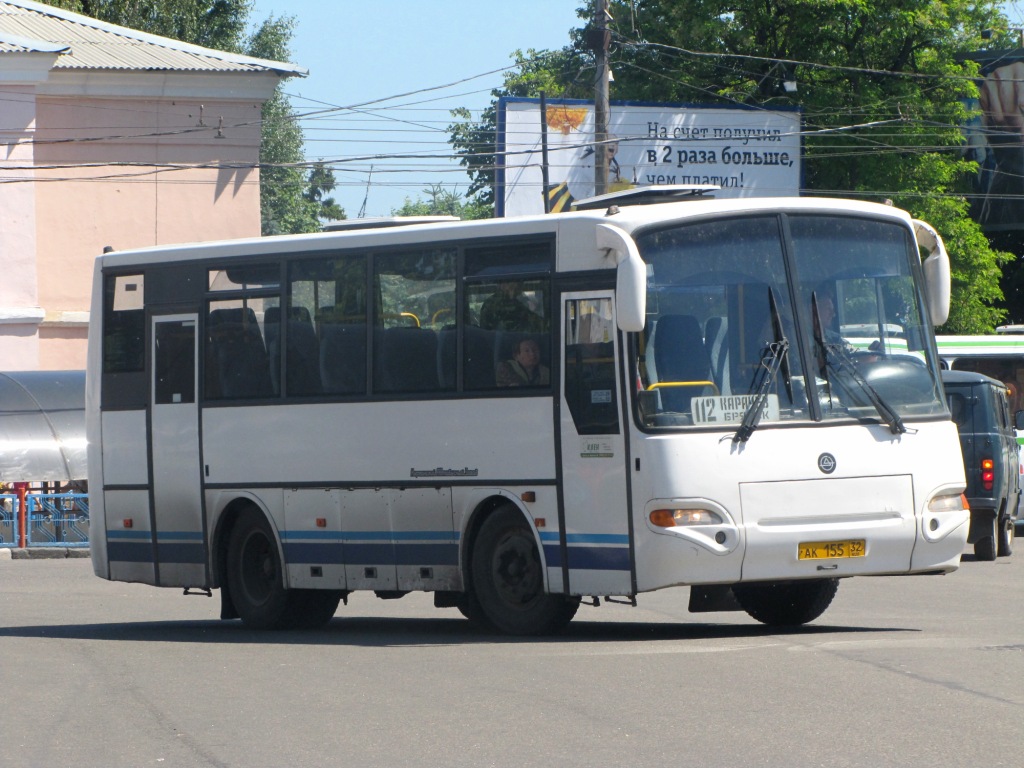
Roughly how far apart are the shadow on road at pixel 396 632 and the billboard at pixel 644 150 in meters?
23.2

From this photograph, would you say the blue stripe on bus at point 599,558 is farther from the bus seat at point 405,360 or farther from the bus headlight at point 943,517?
the bus headlight at point 943,517

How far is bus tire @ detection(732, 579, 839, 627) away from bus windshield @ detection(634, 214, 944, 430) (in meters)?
1.83

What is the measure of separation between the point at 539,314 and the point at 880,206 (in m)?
2.52

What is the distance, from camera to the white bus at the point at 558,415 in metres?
11.7

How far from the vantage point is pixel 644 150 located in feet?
135

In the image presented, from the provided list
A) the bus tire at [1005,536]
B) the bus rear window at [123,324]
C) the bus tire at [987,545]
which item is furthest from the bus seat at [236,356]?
the bus tire at [1005,536]

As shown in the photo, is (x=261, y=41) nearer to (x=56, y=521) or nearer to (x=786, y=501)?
(x=56, y=521)

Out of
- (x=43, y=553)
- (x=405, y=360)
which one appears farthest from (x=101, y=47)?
(x=405, y=360)

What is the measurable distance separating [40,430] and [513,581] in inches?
773

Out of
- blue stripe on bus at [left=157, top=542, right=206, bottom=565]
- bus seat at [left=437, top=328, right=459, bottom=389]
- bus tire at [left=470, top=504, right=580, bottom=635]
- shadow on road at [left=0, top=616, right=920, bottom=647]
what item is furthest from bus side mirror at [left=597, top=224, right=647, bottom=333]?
blue stripe on bus at [left=157, top=542, right=206, bottom=565]

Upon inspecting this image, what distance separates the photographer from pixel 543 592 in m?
12.5

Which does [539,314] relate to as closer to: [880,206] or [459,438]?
[459,438]

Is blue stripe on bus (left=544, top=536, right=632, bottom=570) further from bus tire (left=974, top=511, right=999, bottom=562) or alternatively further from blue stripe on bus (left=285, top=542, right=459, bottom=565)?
bus tire (left=974, top=511, right=999, bottom=562)

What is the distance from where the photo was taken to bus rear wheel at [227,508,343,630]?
14.6 metres
